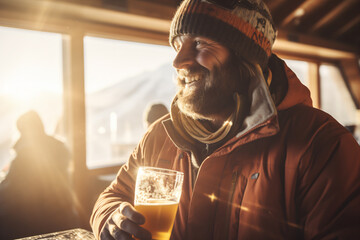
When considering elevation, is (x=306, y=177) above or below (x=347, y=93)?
below

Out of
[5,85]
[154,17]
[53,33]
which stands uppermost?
[154,17]

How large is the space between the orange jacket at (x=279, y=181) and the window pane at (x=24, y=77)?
281 cm

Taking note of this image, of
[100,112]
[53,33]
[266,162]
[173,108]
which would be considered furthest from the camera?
[100,112]

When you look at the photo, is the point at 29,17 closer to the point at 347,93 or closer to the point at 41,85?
the point at 41,85

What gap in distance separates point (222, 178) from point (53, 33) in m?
3.57

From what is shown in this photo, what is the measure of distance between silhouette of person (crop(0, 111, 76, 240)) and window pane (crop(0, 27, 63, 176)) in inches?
11.6

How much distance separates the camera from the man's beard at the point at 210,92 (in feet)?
4.13

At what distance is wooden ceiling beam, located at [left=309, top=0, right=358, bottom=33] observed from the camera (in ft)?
17.0

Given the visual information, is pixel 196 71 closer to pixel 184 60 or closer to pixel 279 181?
pixel 184 60

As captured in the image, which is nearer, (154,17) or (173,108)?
(173,108)

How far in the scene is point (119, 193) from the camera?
1398 mm

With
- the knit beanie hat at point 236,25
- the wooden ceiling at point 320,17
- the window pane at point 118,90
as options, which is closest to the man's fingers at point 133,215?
the knit beanie hat at point 236,25

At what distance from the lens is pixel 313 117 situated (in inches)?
41.3

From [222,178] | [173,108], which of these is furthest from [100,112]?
[222,178]
